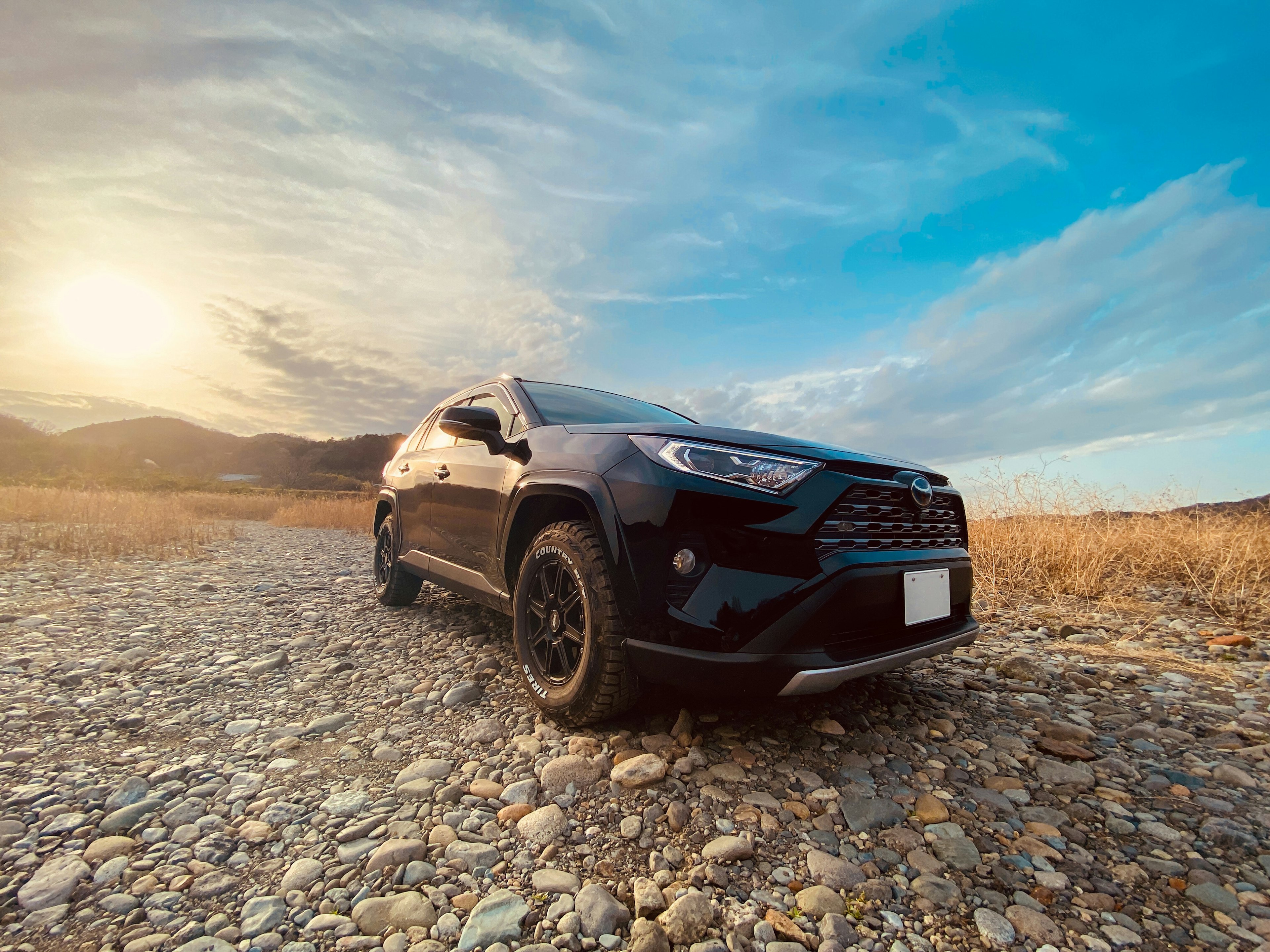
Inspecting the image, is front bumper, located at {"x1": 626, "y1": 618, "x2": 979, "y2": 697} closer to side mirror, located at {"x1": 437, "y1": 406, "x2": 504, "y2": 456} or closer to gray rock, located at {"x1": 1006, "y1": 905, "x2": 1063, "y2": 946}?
gray rock, located at {"x1": 1006, "y1": 905, "x2": 1063, "y2": 946}

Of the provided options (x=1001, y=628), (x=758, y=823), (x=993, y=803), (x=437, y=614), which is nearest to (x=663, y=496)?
(x=758, y=823)

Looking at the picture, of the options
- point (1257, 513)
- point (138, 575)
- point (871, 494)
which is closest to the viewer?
point (871, 494)

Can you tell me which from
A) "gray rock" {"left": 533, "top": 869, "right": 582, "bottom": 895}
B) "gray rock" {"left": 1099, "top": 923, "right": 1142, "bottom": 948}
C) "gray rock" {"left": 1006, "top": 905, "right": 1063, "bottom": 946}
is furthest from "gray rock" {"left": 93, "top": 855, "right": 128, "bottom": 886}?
"gray rock" {"left": 1099, "top": 923, "right": 1142, "bottom": 948}

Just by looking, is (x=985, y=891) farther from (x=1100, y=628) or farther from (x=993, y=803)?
(x=1100, y=628)

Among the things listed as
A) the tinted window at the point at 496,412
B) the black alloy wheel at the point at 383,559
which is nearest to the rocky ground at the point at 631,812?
the tinted window at the point at 496,412

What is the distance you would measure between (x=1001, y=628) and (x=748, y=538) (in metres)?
3.43

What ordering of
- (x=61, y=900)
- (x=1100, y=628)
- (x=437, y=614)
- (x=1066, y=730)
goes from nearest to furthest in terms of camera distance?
(x=61, y=900) → (x=1066, y=730) → (x=1100, y=628) → (x=437, y=614)

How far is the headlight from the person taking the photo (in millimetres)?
2105

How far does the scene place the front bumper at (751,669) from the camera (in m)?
1.99

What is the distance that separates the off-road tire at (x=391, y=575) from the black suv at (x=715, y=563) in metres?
2.30

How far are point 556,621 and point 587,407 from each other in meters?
1.37

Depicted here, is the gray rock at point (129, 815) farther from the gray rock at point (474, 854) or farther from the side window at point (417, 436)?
the side window at point (417, 436)

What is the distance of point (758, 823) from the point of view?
189cm

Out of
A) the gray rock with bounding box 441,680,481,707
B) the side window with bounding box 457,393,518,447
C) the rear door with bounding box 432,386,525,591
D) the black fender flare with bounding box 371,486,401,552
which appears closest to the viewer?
the gray rock with bounding box 441,680,481,707
